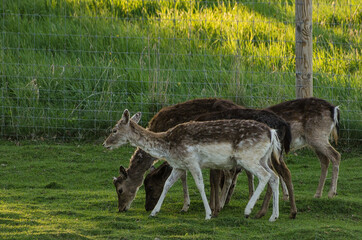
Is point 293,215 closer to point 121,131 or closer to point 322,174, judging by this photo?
point 322,174

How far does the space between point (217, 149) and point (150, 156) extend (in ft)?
4.94

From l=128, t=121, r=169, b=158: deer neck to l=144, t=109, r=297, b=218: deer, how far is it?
2.38 ft

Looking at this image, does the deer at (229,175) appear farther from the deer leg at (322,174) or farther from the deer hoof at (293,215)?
the deer leg at (322,174)

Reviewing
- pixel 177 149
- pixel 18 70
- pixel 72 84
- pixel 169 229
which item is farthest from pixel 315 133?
A: pixel 18 70

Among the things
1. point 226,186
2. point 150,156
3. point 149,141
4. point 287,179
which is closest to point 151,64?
point 150,156

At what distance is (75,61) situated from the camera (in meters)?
13.5

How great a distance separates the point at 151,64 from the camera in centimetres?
1359

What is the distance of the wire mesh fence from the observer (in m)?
12.6

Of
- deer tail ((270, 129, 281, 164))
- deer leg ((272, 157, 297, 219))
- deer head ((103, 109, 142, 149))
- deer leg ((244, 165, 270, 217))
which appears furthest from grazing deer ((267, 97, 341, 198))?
deer head ((103, 109, 142, 149))

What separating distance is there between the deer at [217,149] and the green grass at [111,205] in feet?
1.53

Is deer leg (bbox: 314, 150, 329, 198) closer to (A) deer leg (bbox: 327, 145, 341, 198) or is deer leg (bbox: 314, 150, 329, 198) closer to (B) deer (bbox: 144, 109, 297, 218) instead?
(A) deer leg (bbox: 327, 145, 341, 198)

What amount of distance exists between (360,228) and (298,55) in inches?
176

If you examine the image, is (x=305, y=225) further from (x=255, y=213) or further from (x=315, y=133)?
(x=315, y=133)

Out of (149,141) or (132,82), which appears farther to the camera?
(132,82)
